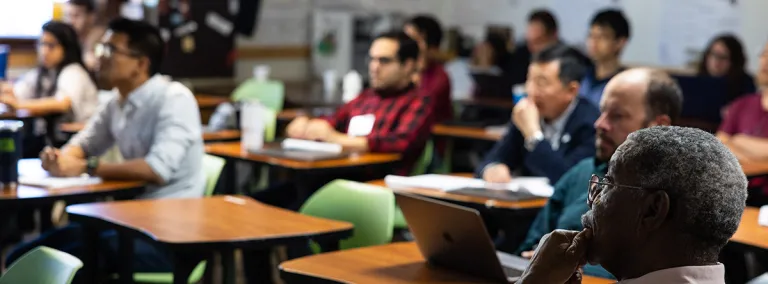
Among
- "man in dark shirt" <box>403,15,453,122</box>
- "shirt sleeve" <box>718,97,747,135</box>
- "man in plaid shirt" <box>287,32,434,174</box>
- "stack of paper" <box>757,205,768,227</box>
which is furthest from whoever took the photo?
"man in dark shirt" <box>403,15,453,122</box>

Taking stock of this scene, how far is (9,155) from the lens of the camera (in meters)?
4.09

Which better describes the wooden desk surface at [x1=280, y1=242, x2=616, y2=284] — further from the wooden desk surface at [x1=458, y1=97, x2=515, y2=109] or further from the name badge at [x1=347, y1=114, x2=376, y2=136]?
the wooden desk surface at [x1=458, y1=97, x2=515, y2=109]

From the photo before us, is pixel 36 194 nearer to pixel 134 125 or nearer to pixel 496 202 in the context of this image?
pixel 134 125

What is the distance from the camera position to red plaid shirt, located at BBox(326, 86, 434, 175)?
5.48m

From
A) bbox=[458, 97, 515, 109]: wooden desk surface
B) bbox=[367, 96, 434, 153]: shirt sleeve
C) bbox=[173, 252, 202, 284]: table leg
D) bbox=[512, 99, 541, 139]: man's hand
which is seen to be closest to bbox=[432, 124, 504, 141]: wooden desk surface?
bbox=[367, 96, 434, 153]: shirt sleeve

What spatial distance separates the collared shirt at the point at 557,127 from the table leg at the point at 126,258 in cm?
169

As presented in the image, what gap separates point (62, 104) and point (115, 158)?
230 centimetres

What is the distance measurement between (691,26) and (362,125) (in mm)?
3632

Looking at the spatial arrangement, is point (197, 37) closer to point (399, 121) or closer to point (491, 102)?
point (491, 102)

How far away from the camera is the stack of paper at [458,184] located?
4352 mm

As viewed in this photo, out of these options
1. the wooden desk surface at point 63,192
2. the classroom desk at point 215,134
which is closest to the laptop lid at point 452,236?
the wooden desk surface at point 63,192

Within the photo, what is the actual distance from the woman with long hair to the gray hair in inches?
215

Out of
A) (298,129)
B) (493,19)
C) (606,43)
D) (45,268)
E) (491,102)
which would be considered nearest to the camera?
(45,268)

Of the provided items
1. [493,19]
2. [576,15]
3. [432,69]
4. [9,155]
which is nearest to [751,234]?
[9,155]
